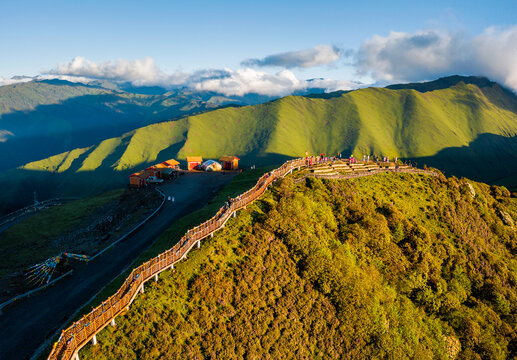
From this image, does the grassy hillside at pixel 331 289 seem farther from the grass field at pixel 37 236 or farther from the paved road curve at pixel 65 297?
the grass field at pixel 37 236

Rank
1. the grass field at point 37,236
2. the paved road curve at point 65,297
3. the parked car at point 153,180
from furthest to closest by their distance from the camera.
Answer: the parked car at point 153,180 → the grass field at point 37,236 → the paved road curve at point 65,297

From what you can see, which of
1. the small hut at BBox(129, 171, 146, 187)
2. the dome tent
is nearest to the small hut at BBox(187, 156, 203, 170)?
the dome tent

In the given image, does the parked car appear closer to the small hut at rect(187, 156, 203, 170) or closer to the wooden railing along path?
the small hut at rect(187, 156, 203, 170)

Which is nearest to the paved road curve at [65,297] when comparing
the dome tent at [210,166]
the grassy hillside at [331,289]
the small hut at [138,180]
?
the grassy hillside at [331,289]

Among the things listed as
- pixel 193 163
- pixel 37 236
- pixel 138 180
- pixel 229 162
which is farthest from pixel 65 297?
pixel 193 163

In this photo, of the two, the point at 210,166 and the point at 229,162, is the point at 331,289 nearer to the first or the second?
the point at 229,162
